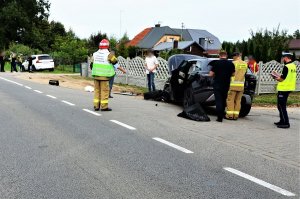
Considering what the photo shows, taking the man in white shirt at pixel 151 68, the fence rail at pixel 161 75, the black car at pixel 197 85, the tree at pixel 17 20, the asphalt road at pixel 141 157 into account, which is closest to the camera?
the asphalt road at pixel 141 157

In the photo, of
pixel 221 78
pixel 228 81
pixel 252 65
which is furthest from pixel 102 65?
pixel 252 65

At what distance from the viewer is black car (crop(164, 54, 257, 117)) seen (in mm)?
10336

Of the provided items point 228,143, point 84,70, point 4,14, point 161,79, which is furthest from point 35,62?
point 4,14

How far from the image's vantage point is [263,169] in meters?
5.57

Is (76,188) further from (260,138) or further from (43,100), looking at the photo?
(43,100)

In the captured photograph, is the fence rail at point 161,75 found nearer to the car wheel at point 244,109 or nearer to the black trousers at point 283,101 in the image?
the car wheel at point 244,109

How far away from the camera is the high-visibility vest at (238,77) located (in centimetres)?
999

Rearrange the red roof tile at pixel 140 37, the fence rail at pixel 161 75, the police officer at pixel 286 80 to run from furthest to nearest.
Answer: the red roof tile at pixel 140 37
the fence rail at pixel 161 75
the police officer at pixel 286 80

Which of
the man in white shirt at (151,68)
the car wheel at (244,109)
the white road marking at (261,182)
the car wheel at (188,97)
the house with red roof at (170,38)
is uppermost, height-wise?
the house with red roof at (170,38)

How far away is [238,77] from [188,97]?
4.87 ft

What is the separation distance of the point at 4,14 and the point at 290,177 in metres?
73.0

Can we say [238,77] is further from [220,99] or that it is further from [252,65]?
[252,65]

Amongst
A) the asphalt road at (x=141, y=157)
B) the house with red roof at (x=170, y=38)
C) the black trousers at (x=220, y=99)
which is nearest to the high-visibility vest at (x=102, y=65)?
the asphalt road at (x=141, y=157)

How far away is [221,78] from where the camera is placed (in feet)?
31.9
